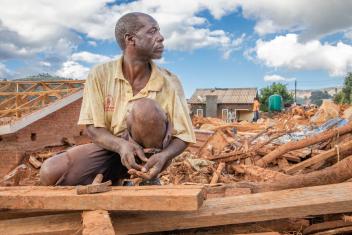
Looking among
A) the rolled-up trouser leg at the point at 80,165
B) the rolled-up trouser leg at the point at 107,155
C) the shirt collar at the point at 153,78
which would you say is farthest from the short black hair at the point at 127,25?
the rolled-up trouser leg at the point at 80,165

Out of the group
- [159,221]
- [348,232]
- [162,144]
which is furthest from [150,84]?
[348,232]

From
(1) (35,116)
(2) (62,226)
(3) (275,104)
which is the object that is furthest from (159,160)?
(3) (275,104)

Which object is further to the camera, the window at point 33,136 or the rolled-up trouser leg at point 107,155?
the window at point 33,136

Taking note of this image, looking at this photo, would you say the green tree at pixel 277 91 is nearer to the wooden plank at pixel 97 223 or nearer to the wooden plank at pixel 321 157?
the wooden plank at pixel 321 157

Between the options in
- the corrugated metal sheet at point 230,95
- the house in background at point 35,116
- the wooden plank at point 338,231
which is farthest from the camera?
the corrugated metal sheet at point 230,95

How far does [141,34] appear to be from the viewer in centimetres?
221

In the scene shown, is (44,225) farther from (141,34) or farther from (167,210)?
(141,34)

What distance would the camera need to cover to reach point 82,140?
13.2 m

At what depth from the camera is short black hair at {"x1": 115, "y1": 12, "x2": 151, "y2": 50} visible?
2.21m

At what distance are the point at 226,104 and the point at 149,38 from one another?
136 ft

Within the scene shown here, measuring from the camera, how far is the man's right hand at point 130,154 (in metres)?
2.00

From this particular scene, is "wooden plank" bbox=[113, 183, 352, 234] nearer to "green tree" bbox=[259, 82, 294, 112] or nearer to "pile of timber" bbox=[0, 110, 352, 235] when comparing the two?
"pile of timber" bbox=[0, 110, 352, 235]

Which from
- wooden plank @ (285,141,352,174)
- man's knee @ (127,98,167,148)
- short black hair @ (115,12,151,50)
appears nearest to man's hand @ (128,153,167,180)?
man's knee @ (127,98,167,148)

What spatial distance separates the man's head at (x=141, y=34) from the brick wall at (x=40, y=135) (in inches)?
378
